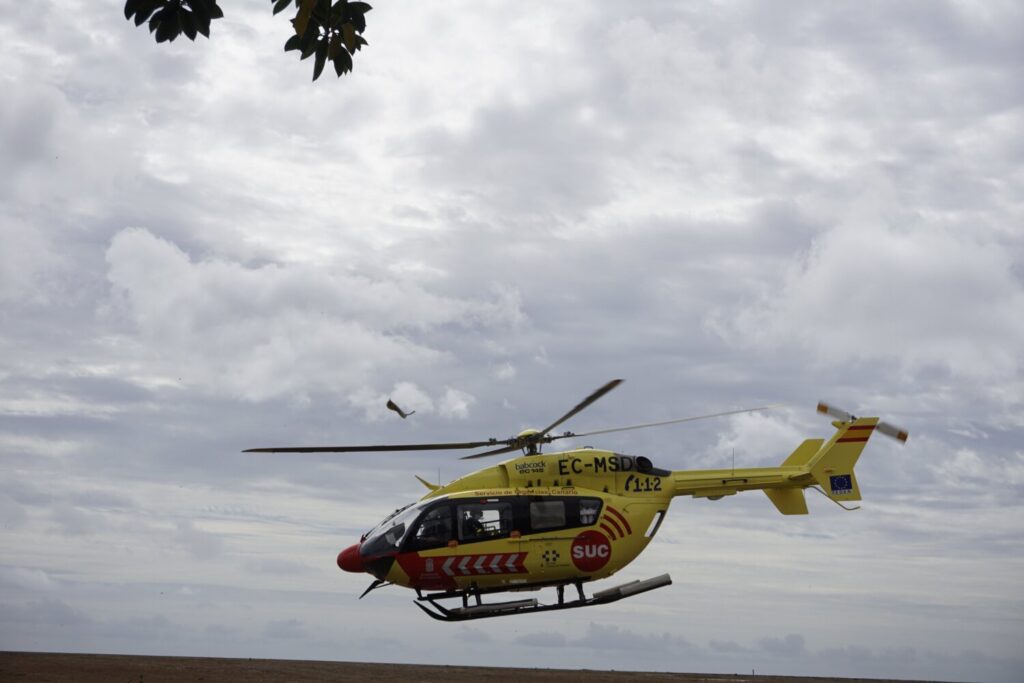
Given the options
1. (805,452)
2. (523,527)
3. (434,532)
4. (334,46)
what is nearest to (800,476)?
(805,452)

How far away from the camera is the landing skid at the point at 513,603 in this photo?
90.8 feet

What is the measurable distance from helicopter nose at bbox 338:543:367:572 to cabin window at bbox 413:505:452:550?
1.99 m

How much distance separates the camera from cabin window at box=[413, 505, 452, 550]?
27.9 m

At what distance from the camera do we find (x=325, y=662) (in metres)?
77.6

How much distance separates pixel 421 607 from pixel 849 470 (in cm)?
1460

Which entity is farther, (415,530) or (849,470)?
(849,470)

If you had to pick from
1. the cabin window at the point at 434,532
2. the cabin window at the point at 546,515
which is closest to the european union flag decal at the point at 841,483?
the cabin window at the point at 546,515

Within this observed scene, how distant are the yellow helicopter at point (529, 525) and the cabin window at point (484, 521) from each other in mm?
29

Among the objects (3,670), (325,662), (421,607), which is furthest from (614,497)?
(325,662)

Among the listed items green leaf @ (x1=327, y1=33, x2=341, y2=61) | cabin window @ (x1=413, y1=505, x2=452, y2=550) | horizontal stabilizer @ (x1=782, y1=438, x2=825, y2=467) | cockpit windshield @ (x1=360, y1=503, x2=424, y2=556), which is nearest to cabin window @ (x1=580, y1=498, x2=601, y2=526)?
cabin window @ (x1=413, y1=505, x2=452, y2=550)

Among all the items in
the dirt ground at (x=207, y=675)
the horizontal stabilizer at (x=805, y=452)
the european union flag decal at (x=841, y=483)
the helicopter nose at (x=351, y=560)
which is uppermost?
the horizontal stabilizer at (x=805, y=452)

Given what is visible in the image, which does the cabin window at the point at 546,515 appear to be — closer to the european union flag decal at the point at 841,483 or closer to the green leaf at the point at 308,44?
the european union flag decal at the point at 841,483

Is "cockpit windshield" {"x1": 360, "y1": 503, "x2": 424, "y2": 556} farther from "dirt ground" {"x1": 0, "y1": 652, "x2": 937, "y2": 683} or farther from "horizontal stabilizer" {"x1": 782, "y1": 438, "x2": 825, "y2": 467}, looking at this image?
"dirt ground" {"x1": 0, "y1": 652, "x2": 937, "y2": 683}

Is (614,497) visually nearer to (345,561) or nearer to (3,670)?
(345,561)
